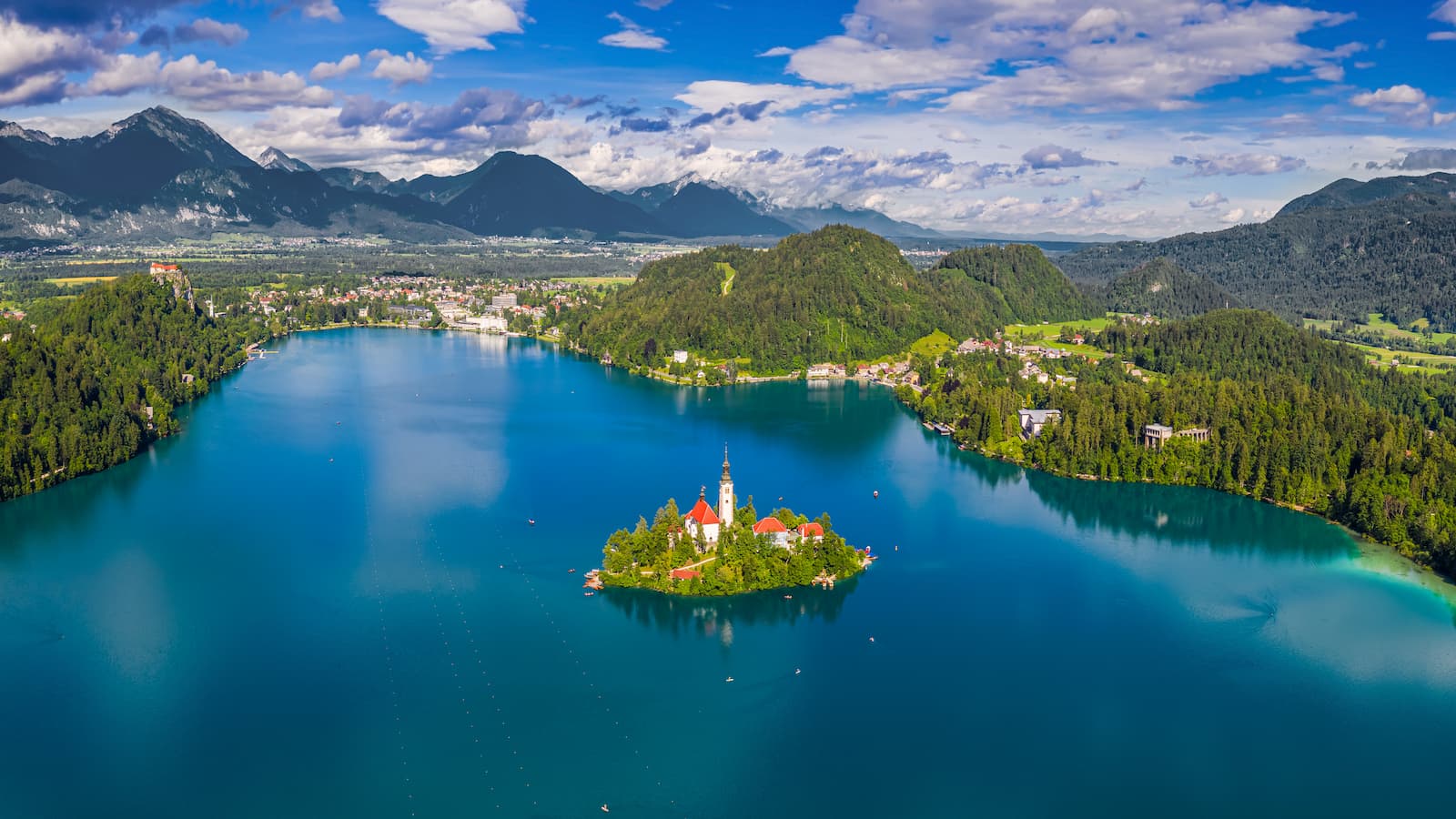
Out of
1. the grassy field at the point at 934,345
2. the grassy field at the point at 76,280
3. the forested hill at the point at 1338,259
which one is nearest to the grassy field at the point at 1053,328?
the grassy field at the point at 934,345

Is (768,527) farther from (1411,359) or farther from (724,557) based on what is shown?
(1411,359)

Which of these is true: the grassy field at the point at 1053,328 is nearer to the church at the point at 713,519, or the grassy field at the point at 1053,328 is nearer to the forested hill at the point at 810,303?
the forested hill at the point at 810,303

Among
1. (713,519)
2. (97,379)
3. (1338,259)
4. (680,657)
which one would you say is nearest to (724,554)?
(713,519)

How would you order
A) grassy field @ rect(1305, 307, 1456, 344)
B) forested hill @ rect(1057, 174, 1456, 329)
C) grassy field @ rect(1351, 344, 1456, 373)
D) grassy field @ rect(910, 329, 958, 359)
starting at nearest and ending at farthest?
1. grassy field @ rect(1351, 344, 1456, 373)
2. grassy field @ rect(910, 329, 958, 359)
3. grassy field @ rect(1305, 307, 1456, 344)
4. forested hill @ rect(1057, 174, 1456, 329)

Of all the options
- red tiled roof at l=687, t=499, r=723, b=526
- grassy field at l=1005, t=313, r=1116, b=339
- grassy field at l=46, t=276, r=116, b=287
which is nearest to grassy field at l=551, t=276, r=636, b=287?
grassy field at l=46, t=276, r=116, b=287

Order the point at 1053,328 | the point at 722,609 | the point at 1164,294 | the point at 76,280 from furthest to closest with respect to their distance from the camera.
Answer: the point at 76,280, the point at 1164,294, the point at 1053,328, the point at 722,609

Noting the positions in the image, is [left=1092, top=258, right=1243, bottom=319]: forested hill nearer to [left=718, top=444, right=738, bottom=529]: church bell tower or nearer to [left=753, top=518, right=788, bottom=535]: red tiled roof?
[left=753, top=518, right=788, bottom=535]: red tiled roof
